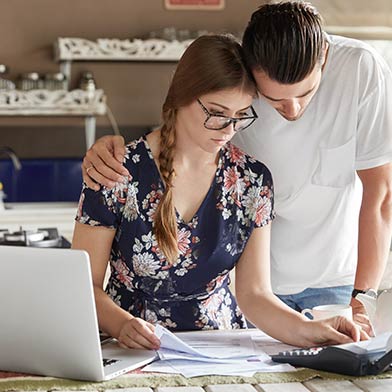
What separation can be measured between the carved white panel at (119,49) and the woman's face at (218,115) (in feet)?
8.93

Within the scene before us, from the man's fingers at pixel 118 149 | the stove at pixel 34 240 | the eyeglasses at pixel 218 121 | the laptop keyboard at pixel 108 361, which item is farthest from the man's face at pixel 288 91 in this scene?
the stove at pixel 34 240

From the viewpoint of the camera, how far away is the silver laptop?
61.7 inches

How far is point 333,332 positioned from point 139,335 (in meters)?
0.39

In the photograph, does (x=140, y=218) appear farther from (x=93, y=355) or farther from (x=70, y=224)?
(x=70, y=224)

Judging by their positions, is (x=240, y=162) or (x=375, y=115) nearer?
(x=240, y=162)

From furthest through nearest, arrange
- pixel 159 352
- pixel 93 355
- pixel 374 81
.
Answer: pixel 374 81 → pixel 159 352 → pixel 93 355

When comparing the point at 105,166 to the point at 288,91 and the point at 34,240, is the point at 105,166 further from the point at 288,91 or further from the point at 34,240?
the point at 34,240

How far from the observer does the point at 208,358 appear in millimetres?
1769

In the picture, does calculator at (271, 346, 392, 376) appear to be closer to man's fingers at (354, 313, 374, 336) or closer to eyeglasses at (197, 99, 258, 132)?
man's fingers at (354, 313, 374, 336)

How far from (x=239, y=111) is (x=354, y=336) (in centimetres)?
52

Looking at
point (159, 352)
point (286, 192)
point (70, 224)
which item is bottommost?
point (70, 224)

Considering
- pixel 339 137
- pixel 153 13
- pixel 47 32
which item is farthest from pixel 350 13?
pixel 339 137

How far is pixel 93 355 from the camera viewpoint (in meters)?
1.60

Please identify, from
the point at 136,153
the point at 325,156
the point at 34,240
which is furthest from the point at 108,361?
the point at 34,240
